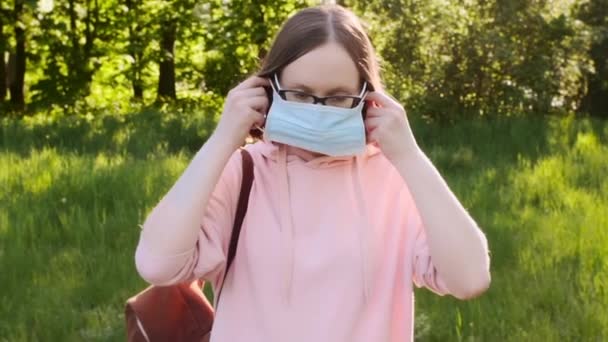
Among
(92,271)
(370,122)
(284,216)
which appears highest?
(370,122)

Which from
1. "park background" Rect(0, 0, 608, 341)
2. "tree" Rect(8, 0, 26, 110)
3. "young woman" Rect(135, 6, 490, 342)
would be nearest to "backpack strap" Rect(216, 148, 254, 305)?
"young woman" Rect(135, 6, 490, 342)

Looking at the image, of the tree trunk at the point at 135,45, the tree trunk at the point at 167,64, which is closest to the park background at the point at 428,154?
the tree trunk at the point at 135,45

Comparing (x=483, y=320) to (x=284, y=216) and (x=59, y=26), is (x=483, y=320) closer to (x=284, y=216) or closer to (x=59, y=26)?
(x=284, y=216)

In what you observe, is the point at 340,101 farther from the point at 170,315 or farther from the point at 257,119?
the point at 170,315

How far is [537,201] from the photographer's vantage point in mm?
5297

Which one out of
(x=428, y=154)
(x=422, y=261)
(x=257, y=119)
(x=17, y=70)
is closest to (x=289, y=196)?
(x=257, y=119)

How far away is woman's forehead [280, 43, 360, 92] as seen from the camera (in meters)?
1.68

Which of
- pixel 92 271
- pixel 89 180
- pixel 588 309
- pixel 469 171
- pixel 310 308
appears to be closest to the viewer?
pixel 310 308

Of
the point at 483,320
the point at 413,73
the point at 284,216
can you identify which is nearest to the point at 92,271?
the point at 483,320

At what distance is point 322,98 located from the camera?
5.56 feet

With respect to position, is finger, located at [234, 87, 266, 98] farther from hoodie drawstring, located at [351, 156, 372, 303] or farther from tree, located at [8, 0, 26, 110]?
tree, located at [8, 0, 26, 110]

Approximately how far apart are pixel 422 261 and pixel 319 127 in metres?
0.34

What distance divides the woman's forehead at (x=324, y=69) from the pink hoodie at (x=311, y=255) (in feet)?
0.49

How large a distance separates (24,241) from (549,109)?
6475mm
